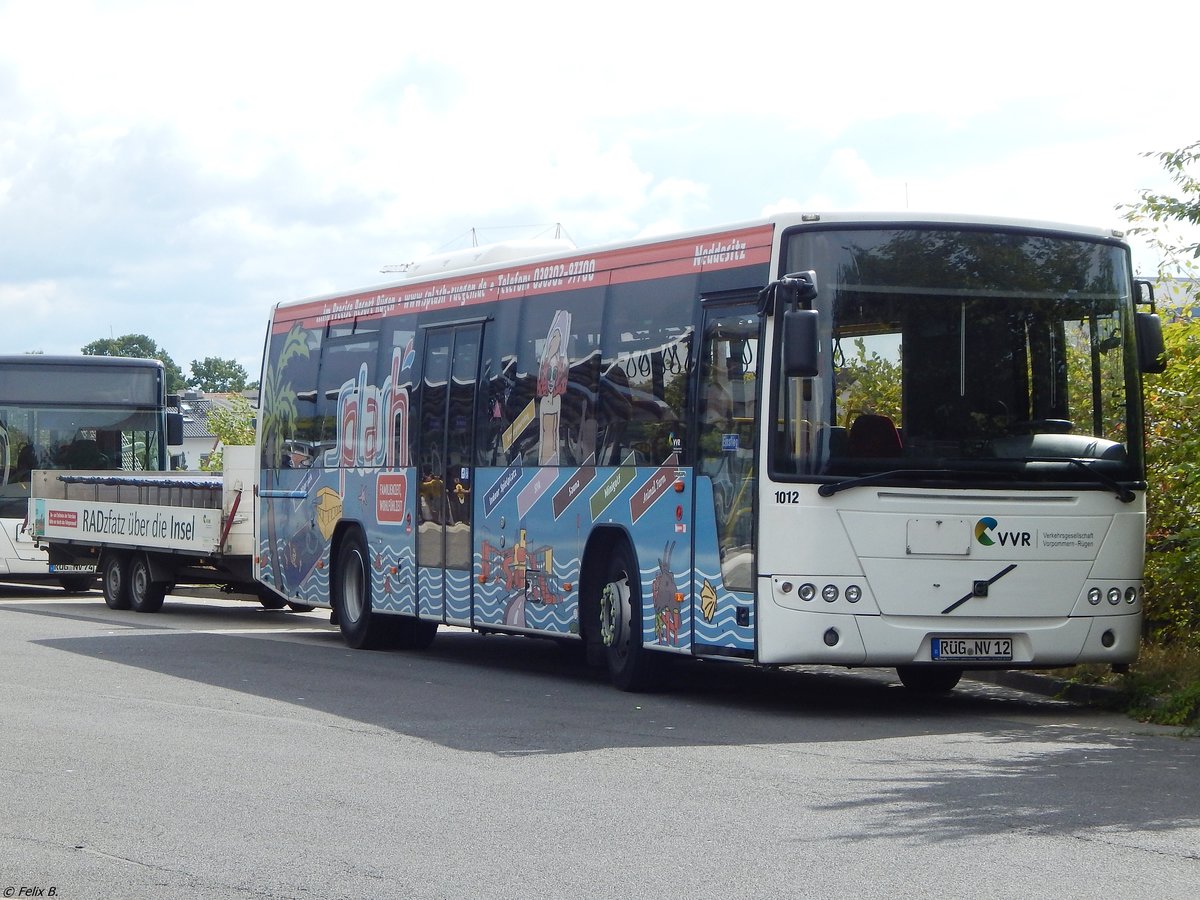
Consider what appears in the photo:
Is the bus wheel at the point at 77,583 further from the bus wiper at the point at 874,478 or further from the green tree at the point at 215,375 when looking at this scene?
the green tree at the point at 215,375

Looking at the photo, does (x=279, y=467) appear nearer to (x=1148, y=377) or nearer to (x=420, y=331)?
(x=420, y=331)

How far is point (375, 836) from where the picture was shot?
316 inches

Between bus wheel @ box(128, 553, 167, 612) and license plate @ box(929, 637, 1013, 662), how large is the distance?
14900mm

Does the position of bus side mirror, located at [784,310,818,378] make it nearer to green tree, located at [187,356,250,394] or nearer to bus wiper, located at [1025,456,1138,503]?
bus wiper, located at [1025,456,1138,503]

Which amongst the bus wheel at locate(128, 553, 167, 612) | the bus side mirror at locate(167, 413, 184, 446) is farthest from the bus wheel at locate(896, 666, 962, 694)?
the bus side mirror at locate(167, 413, 184, 446)

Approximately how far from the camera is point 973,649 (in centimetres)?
1240

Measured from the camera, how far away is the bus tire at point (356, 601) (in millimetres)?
18391

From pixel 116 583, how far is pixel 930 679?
14.6m

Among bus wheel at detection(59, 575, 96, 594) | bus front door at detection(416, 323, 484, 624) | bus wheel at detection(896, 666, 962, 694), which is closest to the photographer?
bus wheel at detection(896, 666, 962, 694)

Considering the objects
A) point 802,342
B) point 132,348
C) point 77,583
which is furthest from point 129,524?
point 132,348

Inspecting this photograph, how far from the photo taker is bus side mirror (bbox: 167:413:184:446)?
92.9 ft

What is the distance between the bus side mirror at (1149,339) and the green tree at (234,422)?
41.5m

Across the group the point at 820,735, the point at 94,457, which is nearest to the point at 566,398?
the point at 820,735

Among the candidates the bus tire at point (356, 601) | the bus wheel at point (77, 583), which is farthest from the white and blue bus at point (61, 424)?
the bus tire at point (356, 601)
